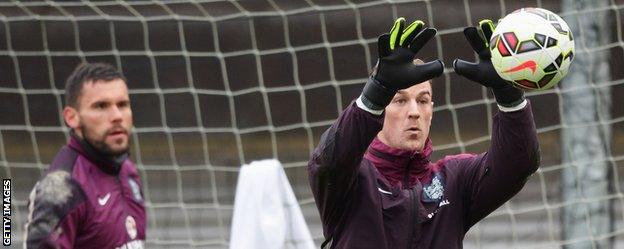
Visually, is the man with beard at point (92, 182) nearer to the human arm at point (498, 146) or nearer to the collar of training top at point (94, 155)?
the collar of training top at point (94, 155)

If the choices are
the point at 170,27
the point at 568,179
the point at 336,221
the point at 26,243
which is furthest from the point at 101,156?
the point at 170,27

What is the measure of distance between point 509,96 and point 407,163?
43cm

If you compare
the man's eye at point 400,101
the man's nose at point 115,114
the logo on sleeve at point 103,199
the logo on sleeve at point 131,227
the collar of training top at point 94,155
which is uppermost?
the man's nose at point 115,114

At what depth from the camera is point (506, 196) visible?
456cm

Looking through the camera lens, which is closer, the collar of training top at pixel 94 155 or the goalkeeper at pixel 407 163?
the goalkeeper at pixel 407 163

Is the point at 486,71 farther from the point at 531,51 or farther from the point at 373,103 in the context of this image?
the point at 373,103

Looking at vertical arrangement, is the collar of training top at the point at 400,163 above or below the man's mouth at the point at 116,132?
below

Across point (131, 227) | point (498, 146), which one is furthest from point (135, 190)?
point (498, 146)

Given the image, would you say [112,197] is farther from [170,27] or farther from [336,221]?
[170,27]

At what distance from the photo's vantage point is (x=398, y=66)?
165 inches

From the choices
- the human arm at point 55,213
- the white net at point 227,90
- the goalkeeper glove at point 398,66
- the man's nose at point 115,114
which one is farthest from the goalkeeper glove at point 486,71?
the white net at point 227,90

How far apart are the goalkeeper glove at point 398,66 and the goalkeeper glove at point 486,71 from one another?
153 millimetres

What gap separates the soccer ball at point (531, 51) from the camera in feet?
13.7

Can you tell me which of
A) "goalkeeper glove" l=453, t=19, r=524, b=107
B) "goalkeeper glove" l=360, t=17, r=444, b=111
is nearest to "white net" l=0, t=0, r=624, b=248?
"goalkeeper glove" l=453, t=19, r=524, b=107
